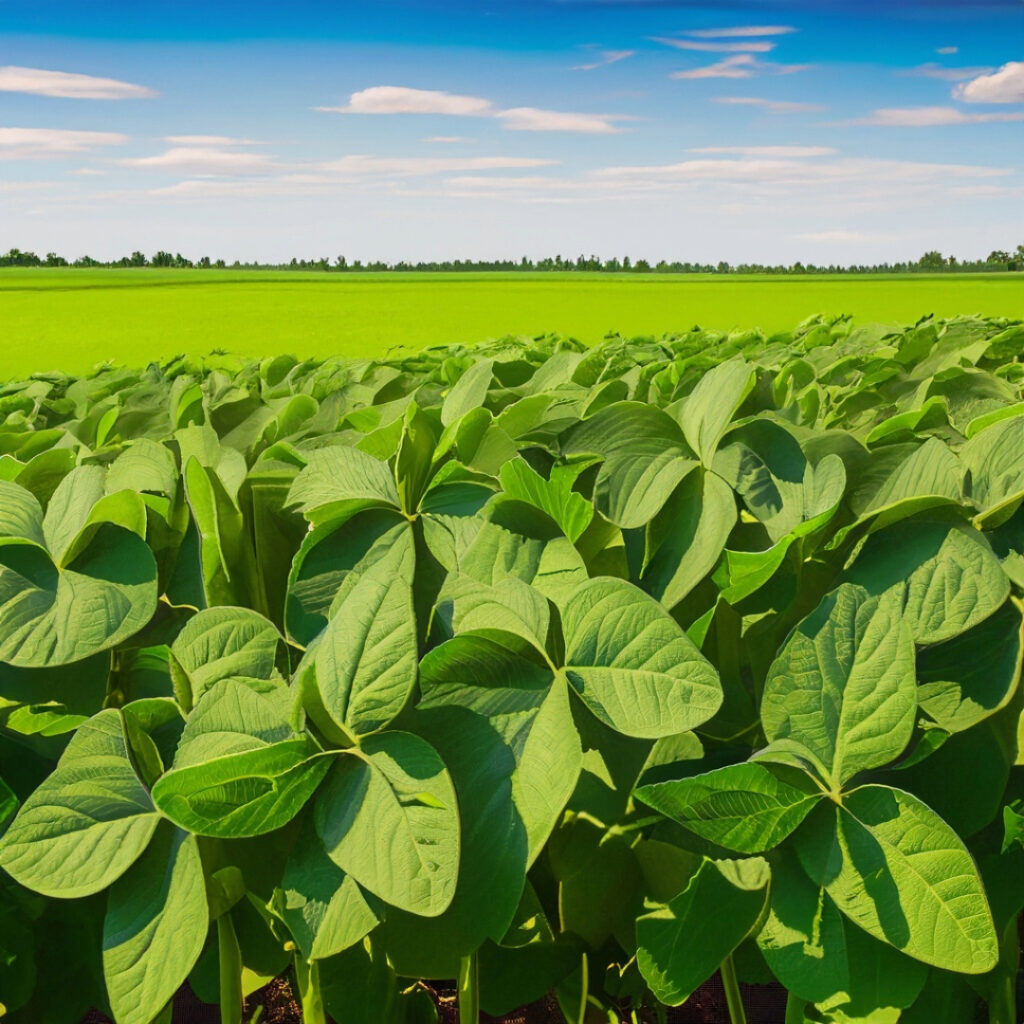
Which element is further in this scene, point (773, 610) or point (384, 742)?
point (773, 610)

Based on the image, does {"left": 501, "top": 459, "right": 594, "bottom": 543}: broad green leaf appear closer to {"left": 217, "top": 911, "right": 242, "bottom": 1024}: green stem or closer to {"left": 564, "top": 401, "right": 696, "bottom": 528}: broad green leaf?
{"left": 564, "top": 401, "right": 696, "bottom": 528}: broad green leaf

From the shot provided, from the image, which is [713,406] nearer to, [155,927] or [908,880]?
[908,880]

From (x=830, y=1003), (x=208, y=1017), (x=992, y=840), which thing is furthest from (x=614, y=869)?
(x=208, y=1017)

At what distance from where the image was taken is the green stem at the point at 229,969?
811mm

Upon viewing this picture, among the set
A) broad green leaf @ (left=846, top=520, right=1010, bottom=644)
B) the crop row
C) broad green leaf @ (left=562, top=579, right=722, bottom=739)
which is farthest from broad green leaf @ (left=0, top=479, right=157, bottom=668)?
broad green leaf @ (left=846, top=520, right=1010, bottom=644)

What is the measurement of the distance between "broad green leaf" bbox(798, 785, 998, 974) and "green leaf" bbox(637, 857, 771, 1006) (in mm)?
63

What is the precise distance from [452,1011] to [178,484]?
2.33 feet

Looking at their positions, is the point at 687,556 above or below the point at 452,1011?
above

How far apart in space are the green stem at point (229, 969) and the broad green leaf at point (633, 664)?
15.4 inches

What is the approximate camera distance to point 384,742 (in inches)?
26.0

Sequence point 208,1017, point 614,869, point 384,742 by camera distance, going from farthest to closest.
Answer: point 208,1017
point 614,869
point 384,742

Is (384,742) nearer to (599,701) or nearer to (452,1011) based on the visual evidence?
(599,701)

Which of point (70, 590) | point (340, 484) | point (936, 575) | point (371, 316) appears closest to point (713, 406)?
point (936, 575)

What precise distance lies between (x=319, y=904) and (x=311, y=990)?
0.23 metres
